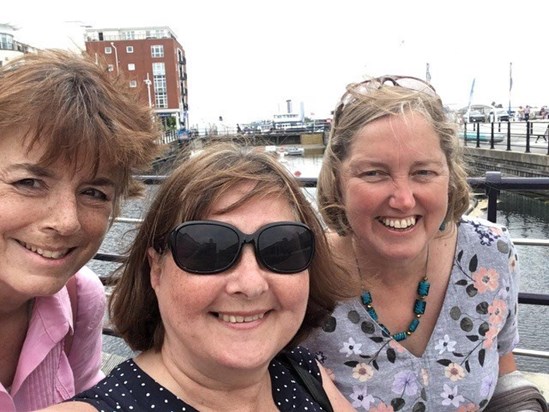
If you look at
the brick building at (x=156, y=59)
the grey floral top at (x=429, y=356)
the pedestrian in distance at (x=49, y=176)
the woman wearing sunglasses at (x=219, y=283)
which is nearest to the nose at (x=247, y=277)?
the woman wearing sunglasses at (x=219, y=283)

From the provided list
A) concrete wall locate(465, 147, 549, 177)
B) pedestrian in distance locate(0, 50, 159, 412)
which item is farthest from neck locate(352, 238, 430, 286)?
concrete wall locate(465, 147, 549, 177)

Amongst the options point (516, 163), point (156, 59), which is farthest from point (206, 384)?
point (156, 59)

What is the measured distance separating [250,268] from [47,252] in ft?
1.87

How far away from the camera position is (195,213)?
1253mm

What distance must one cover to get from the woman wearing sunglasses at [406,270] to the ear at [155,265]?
0.69 m

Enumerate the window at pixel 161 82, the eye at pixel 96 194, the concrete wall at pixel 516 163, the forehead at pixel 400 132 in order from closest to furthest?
the eye at pixel 96 194
the forehead at pixel 400 132
the concrete wall at pixel 516 163
the window at pixel 161 82

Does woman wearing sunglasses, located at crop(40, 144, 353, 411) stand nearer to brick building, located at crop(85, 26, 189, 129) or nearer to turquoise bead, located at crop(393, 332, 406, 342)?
turquoise bead, located at crop(393, 332, 406, 342)

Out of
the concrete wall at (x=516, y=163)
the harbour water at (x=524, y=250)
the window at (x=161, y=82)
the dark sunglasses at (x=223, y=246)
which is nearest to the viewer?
the dark sunglasses at (x=223, y=246)

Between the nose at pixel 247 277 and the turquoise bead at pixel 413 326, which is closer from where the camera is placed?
the nose at pixel 247 277

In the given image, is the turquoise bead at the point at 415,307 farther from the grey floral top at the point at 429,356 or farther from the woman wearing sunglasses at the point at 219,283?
the woman wearing sunglasses at the point at 219,283

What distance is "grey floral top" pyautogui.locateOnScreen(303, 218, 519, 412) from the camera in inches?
69.1

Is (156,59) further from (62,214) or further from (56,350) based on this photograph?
(62,214)

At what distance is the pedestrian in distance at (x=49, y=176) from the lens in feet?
4.19

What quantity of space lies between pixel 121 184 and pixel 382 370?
1.07 m
